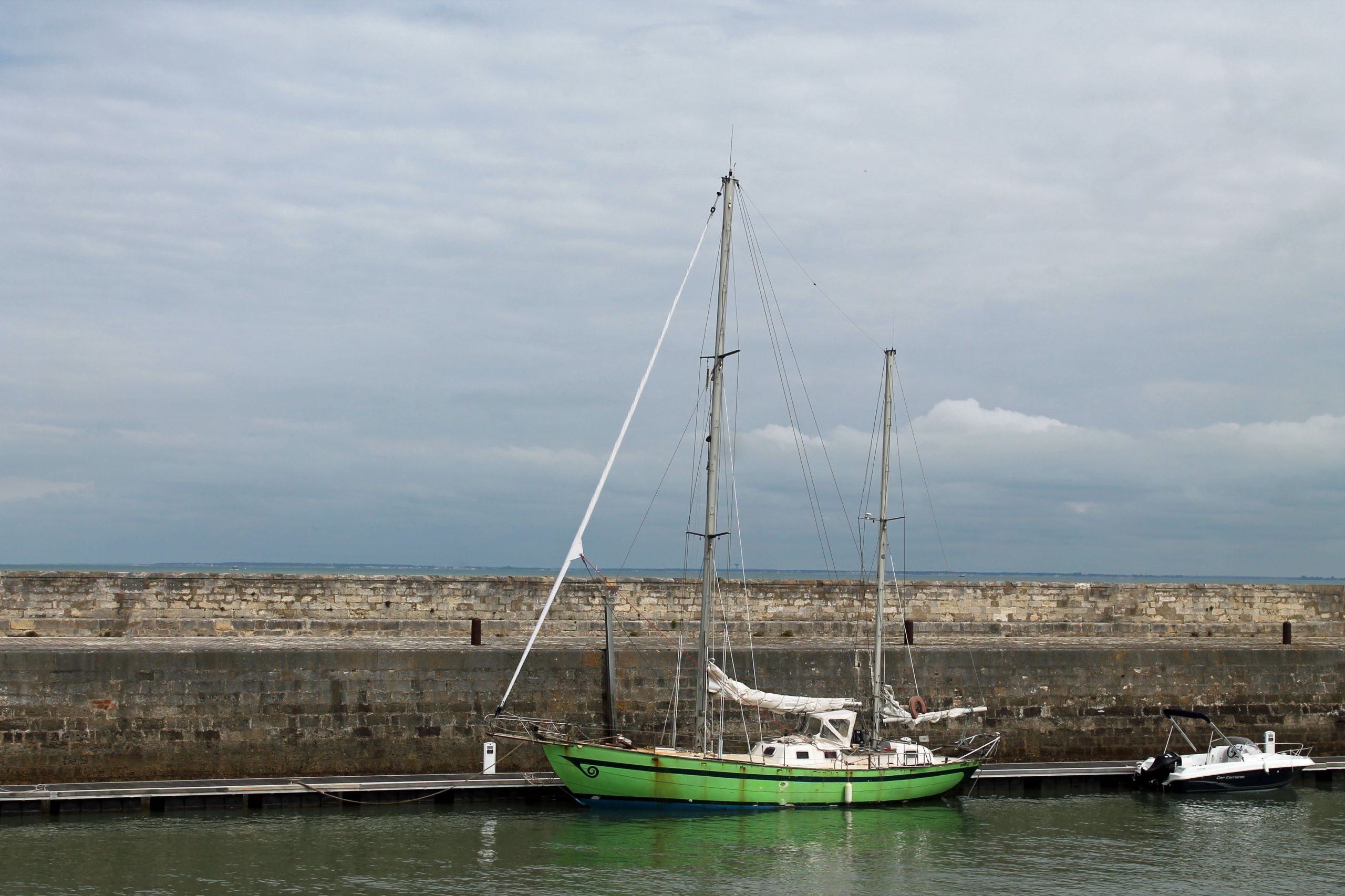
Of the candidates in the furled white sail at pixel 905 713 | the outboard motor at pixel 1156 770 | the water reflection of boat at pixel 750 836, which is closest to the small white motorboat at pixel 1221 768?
the outboard motor at pixel 1156 770

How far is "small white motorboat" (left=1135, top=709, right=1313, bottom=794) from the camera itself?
17.7 meters

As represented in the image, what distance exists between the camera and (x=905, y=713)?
1748cm

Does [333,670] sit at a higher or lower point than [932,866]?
higher

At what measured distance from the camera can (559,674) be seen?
672 inches

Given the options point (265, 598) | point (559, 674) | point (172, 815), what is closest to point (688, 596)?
point (559, 674)

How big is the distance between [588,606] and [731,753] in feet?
10.4

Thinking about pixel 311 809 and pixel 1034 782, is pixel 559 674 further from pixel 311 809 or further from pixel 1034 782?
pixel 1034 782

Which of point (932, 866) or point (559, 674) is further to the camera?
point (559, 674)

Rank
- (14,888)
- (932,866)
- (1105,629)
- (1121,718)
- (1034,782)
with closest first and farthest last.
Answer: (14,888) → (932,866) → (1034,782) → (1121,718) → (1105,629)

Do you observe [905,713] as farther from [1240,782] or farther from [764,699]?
[1240,782]

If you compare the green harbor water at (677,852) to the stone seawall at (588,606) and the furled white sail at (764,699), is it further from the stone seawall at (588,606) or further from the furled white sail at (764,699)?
the stone seawall at (588,606)

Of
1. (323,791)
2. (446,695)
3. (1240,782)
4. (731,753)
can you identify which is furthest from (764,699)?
(1240,782)

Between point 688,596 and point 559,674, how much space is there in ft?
9.52

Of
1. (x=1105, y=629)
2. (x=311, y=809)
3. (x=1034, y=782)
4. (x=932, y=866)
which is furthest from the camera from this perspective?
(x=1105, y=629)
